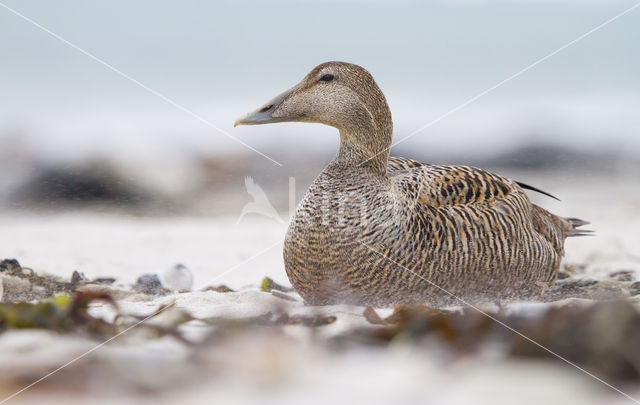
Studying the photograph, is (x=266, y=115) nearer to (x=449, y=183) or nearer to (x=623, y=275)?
(x=449, y=183)

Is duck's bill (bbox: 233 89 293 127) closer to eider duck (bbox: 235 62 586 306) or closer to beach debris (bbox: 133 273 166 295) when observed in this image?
eider duck (bbox: 235 62 586 306)

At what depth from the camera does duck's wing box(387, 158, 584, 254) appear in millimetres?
4309

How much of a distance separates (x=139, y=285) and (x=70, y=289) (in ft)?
2.09

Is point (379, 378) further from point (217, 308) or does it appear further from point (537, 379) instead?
point (217, 308)

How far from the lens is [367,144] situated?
4359 millimetres

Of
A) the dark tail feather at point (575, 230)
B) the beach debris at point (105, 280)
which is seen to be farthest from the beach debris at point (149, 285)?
the dark tail feather at point (575, 230)

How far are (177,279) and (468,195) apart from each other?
2070mm

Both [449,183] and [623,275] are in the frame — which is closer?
[449,183]

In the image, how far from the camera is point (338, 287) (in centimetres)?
404

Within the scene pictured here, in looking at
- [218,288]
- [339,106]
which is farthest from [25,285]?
[339,106]

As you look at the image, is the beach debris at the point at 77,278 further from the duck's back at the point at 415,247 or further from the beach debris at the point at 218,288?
the duck's back at the point at 415,247

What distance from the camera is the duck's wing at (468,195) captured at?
14.1ft

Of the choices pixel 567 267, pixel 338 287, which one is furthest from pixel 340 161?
pixel 567 267

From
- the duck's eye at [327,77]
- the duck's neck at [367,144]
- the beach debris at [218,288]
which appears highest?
the duck's eye at [327,77]
